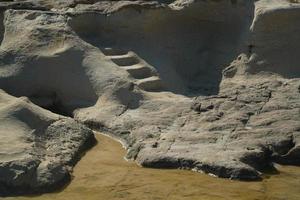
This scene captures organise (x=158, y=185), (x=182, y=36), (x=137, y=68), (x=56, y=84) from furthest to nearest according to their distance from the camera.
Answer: (x=182, y=36)
(x=137, y=68)
(x=56, y=84)
(x=158, y=185)

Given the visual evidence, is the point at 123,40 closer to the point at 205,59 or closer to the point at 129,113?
the point at 205,59

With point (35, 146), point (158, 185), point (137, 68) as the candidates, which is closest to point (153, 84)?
point (137, 68)

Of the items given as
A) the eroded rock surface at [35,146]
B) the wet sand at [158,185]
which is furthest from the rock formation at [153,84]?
the wet sand at [158,185]

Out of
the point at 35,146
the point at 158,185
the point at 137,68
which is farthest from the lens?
the point at 137,68

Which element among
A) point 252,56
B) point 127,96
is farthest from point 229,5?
point 127,96

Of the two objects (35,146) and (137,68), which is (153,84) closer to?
(137,68)

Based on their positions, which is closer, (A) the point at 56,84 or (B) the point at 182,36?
(A) the point at 56,84
